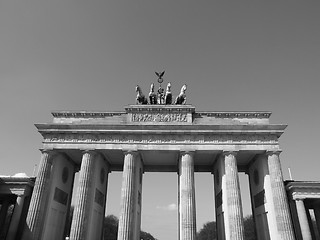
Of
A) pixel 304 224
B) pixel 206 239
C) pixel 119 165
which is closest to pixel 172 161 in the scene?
pixel 119 165

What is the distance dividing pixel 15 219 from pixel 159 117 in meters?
19.3

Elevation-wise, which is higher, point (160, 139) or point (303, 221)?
point (160, 139)

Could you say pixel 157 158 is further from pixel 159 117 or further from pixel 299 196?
pixel 299 196

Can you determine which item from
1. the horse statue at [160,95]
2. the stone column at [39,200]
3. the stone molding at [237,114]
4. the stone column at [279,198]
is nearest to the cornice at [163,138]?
the stone column at [279,198]

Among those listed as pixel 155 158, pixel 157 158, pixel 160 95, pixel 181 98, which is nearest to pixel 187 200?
pixel 157 158

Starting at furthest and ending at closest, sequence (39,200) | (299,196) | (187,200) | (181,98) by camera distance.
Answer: (181,98) < (299,196) < (39,200) < (187,200)

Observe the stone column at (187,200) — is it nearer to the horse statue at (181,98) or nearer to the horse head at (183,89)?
the horse statue at (181,98)

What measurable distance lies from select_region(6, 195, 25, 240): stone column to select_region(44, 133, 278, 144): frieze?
23.3ft

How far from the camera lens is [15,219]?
25609 millimetres

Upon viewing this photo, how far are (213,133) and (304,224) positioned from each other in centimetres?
1313

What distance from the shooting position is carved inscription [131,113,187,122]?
29.3m

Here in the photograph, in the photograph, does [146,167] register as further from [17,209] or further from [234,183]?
[17,209]

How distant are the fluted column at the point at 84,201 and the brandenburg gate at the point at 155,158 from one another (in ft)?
0.31

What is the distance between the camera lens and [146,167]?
3553 cm
